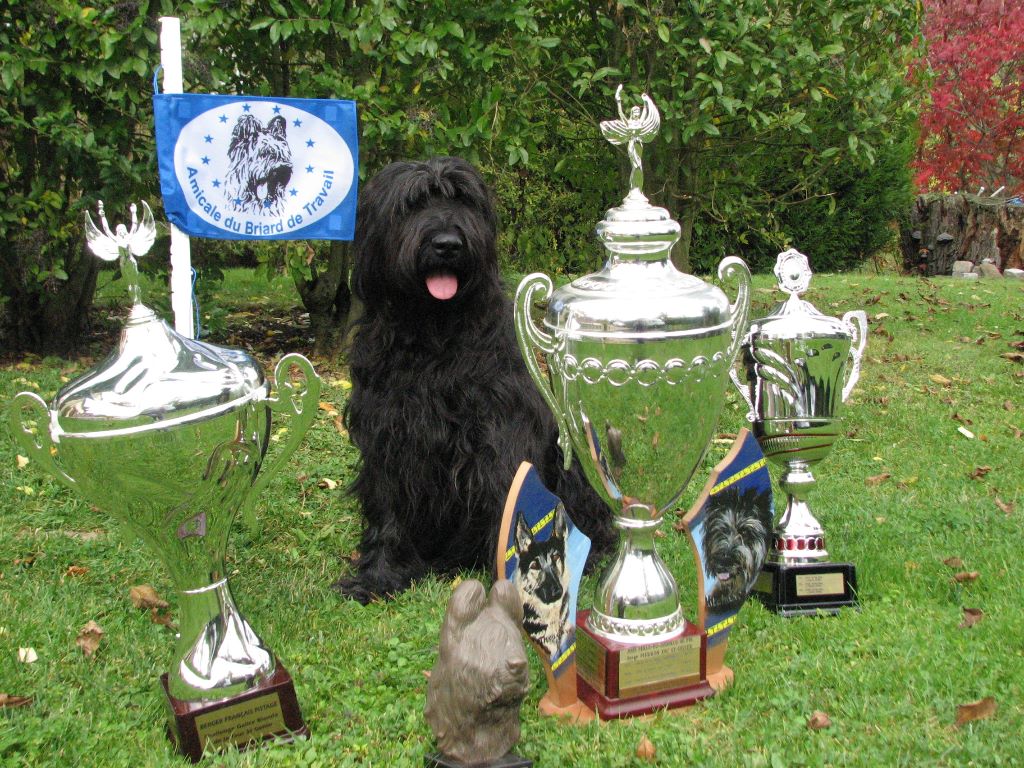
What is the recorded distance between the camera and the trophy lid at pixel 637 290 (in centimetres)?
226

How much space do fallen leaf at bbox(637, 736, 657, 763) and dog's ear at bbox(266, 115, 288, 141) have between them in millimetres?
2508

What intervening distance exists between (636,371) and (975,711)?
49.3 inches

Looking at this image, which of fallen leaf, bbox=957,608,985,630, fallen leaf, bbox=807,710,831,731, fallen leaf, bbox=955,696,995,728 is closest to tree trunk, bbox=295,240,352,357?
fallen leaf, bbox=957,608,985,630

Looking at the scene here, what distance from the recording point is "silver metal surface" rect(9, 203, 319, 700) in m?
2.09

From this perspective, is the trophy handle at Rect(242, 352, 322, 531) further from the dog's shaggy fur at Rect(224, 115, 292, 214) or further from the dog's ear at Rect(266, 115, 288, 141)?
the dog's ear at Rect(266, 115, 288, 141)

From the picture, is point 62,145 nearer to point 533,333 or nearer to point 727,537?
point 533,333

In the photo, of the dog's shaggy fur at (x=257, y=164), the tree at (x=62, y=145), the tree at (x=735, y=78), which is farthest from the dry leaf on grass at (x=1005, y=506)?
the tree at (x=62, y=145)

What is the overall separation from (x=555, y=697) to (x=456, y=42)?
4087 millimetres

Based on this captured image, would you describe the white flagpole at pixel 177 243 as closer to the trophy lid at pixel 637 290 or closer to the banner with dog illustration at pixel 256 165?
the banner with dog illustration at pixel 256 165

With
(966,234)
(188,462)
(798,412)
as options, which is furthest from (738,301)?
(966,234)

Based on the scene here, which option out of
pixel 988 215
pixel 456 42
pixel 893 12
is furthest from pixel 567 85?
pixel 988 215

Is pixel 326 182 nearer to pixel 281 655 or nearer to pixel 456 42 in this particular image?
pixel 281 655

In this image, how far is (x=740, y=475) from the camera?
2695 mm

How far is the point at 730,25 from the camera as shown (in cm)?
544
